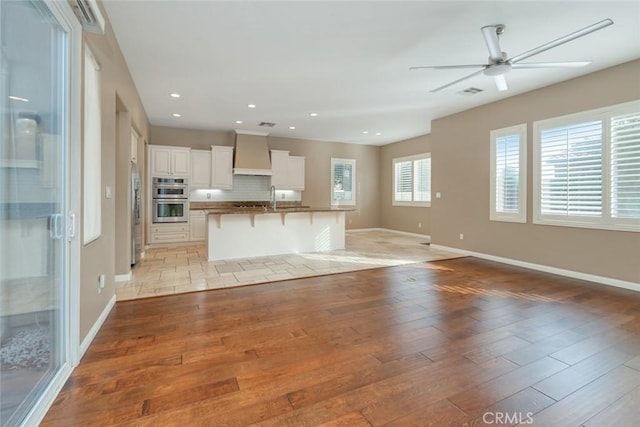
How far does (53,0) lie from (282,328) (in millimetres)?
2672

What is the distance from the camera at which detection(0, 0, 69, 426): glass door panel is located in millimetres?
1396

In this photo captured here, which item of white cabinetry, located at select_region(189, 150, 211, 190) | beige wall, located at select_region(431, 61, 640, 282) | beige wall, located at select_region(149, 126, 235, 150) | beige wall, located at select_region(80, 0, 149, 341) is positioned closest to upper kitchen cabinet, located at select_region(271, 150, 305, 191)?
beige wall, located at select_region(149, 126, 235, 150)

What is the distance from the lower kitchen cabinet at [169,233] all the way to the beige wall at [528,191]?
5707 mm

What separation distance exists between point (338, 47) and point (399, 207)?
6.51m

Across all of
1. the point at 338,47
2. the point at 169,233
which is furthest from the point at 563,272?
the point at 169,233

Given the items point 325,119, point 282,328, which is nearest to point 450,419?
point 282,328

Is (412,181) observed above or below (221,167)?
below

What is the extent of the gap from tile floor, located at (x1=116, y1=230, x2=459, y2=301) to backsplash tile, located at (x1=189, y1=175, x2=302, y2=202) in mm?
1321

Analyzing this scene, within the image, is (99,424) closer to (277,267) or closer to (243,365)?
(243,365)

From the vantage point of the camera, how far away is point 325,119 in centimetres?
662

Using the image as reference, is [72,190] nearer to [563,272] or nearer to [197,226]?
[197,226]

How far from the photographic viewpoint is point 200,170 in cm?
730

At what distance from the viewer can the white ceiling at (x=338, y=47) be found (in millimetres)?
2766

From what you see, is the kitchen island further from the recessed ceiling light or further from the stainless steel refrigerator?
the recessed ceiling light
